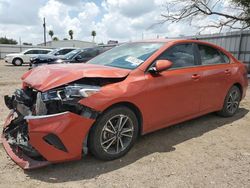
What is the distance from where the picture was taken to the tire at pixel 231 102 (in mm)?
5322

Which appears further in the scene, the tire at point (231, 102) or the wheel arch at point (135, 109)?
the tire at point (231, 102)

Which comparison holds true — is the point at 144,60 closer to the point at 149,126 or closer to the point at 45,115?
the point at 149,126

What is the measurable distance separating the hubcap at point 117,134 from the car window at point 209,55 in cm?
202

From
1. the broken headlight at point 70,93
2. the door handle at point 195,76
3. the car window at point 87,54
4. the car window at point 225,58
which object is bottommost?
the broken headlight at point 70,93

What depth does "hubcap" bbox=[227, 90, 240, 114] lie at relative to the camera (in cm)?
540

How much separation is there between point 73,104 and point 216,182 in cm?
188

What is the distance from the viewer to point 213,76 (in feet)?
15.6

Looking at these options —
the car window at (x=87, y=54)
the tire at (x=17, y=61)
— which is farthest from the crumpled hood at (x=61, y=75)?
the tire at (x=17, y=61)

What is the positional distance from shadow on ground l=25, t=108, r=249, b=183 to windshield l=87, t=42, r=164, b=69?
49.0 inches

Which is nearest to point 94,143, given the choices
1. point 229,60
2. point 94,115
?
point 94,115

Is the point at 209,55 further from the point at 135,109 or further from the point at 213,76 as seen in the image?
the point at 135,109

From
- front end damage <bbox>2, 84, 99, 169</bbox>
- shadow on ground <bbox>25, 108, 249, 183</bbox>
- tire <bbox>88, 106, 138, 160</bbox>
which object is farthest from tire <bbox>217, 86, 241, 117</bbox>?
front end damage <bbox>2, 84, 99, 169</bbox>

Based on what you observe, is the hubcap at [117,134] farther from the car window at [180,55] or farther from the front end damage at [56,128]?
the car window at [180,55]

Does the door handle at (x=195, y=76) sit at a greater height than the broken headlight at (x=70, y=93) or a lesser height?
greater
